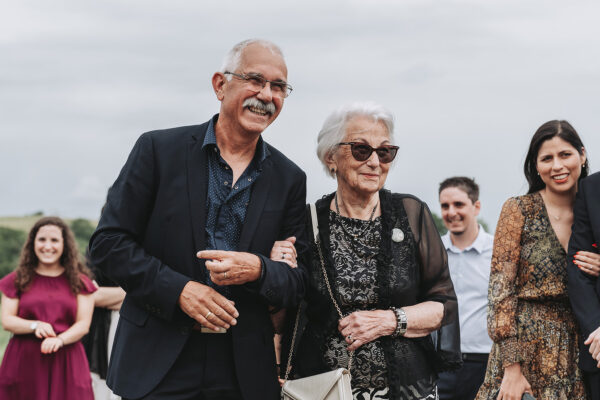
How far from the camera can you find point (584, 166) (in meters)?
4.77

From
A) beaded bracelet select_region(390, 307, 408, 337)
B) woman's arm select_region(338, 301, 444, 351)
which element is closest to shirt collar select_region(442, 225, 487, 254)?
woman's arm select_region(338, 301, 444, 351)

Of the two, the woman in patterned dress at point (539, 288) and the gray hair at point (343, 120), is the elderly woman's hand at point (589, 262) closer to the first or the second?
the woman in patterned dress at point (539, 288)

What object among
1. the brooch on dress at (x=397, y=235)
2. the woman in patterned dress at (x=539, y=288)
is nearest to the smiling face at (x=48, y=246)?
the woman in patterned dress at (x=539, y=288)

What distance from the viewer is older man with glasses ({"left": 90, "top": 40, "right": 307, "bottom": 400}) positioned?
10.9ft

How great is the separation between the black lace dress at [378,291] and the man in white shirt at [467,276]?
2.47 m

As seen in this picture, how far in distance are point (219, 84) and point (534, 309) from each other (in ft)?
7.45

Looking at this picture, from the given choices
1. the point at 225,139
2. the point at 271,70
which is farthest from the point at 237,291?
the point at 271,70

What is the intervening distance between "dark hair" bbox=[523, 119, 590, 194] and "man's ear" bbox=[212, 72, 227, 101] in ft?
6.96

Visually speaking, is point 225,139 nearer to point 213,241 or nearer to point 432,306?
point 213,241

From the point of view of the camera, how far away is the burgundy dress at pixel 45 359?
786 centimetres

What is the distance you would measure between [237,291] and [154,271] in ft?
1.30

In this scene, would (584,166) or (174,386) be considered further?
(584,166)

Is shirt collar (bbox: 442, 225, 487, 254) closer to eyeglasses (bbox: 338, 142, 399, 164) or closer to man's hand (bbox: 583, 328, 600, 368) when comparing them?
man's hand (bbox: 583, 328, 600, 368)

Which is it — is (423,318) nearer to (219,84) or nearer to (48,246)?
(219,84)
